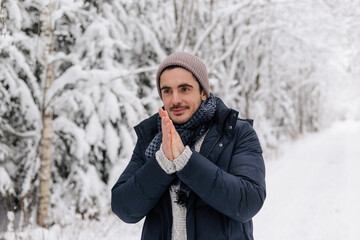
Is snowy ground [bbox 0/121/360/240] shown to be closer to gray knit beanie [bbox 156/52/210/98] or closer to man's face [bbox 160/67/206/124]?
man's face [bbox 160/67/206/124]

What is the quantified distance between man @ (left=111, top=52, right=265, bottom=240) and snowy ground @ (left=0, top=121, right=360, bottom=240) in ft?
9.39

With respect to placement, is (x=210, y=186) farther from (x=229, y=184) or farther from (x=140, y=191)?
(x=140, y=191)

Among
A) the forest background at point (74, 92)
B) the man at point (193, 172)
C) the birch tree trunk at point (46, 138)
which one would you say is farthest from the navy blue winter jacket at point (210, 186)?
the birch tree trunk at point (46, 138)

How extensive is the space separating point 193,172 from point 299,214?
5735 millimetres

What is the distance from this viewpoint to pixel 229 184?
4.50ft

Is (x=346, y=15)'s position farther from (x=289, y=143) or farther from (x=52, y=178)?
(x=289, y=143)

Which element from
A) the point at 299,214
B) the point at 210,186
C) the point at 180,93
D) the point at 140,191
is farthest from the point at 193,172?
the point at 299,214

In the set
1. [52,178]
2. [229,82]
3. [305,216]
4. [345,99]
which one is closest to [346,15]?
[229,82]

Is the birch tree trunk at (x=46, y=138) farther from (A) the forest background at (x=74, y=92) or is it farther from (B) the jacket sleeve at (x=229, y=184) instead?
(B) the jacket sleeve at (x=229, y=184)

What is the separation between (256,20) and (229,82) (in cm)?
443

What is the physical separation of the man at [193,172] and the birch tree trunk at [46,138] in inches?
143

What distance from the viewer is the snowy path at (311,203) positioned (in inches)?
210

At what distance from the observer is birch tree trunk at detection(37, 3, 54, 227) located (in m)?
4.72

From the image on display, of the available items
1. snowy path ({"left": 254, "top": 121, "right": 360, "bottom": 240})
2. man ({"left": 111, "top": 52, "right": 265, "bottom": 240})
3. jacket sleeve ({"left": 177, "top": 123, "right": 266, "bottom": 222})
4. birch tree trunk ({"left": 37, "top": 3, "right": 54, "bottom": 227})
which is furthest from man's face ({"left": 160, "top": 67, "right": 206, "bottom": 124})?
snowy path ({"left": 254, "top": 121, "right": 360, "bottom": 240})
